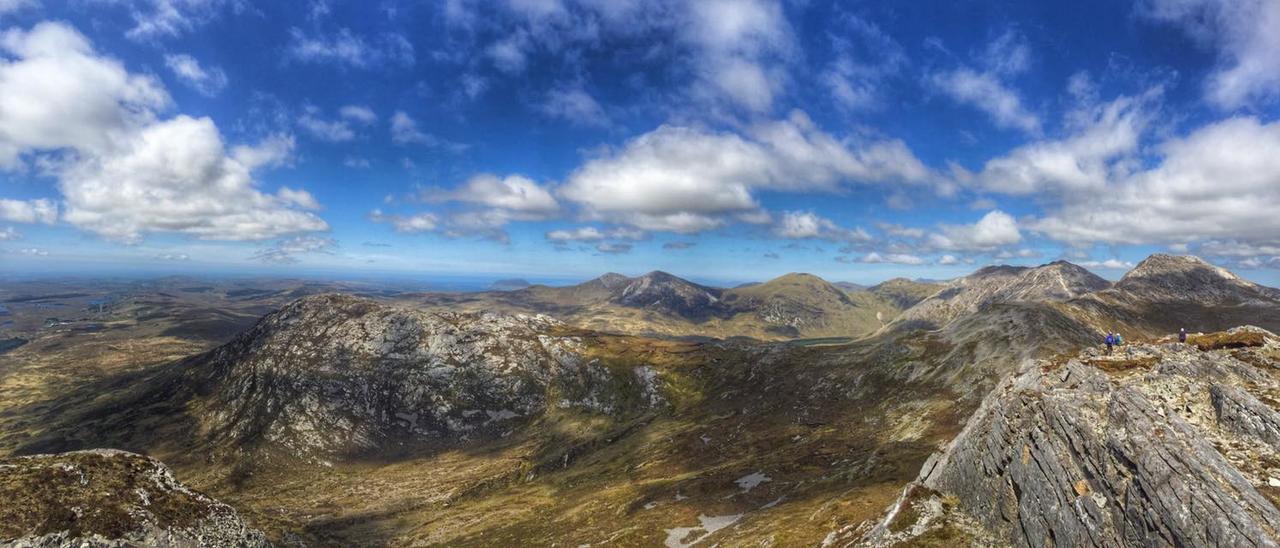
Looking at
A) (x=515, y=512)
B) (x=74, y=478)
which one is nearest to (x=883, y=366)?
(x=515, y=512)

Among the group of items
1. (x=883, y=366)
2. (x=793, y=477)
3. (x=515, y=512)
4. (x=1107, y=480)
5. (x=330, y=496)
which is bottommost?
(x=330, y=496)

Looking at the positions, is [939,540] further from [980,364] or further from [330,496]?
[330,496]

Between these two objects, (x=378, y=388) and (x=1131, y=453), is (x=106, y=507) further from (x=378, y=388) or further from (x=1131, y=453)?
(x=378, y=388)

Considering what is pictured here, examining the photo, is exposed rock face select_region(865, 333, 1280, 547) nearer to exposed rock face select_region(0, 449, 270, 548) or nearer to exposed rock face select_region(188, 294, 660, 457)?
exposed rock face select_region(0, 449, 270, 548)

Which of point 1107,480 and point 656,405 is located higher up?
point 1107,480

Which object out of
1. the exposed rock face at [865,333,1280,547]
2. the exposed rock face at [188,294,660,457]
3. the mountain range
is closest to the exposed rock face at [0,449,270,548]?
the mountain range
